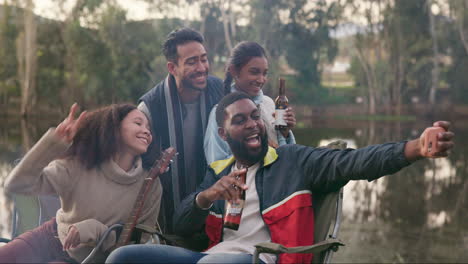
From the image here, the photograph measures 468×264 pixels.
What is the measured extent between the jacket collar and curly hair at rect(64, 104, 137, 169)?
0.47 meters

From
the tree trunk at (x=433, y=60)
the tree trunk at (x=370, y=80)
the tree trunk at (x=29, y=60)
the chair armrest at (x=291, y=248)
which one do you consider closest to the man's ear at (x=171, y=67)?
the chair armrest at (x=291, y=248)

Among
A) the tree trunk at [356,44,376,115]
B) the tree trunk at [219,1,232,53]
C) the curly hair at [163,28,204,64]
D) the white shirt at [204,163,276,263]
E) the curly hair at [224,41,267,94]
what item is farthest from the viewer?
the tree trunk at [356,44,376,115]

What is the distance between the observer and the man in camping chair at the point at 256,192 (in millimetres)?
2502

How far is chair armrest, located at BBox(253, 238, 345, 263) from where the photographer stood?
2.35m

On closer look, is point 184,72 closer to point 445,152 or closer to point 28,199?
point 28,199

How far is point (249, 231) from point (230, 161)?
1.08 ft

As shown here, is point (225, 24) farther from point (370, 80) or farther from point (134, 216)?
point (134, 216)

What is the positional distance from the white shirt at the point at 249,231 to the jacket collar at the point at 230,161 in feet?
0.19

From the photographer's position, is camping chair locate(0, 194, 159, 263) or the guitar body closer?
the guitar body

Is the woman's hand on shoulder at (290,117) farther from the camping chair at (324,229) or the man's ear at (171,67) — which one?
the man's ear at (171,67)

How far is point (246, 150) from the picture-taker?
8.71 feet

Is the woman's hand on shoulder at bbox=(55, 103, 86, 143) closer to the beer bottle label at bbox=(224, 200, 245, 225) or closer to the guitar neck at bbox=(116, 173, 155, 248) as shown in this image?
the guitar neck at bbox=(116, 173, 155, 248)

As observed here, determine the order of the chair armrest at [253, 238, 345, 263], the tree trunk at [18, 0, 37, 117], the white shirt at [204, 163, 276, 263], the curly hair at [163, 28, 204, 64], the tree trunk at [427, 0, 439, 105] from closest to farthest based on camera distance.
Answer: the chair armrest at [253, 238, 345, 263], the white shirt at [204, 163, 276, 263], the curly hair at [163, 28, 204, 64], the tree trunk at [18, 0, 37, 117], the tree trunk at [427, 0, 439, 105]

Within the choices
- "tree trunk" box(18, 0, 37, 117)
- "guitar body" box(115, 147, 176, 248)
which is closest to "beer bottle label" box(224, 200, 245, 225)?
"guitar body" box(115, 147, 176, 248)
